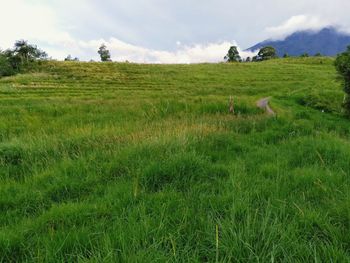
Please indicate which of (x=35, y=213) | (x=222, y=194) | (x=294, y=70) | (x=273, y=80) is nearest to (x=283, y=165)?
(x=222, y=194)

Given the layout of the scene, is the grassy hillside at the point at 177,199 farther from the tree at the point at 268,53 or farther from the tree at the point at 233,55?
the tree at the point at 268,53

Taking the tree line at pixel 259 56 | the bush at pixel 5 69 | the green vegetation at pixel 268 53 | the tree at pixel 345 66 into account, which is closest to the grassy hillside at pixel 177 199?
the tree at pixel 345 66

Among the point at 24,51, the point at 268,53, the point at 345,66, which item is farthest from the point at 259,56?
the point at 345,66

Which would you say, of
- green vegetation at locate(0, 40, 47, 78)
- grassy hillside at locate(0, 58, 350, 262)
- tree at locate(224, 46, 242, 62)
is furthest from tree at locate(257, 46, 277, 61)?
grassy hillside at locate(0, 58, 350, 262)

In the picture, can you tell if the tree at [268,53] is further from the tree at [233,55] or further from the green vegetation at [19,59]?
the green vegetation at [19,59]

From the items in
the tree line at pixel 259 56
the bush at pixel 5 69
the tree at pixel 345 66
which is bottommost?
the tree at pixel 345 66

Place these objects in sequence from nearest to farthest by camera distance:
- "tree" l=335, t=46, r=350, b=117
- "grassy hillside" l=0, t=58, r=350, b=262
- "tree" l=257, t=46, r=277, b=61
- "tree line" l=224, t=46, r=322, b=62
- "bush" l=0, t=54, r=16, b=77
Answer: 1. "grassy hillside" l=0, t=58, r=350, b=262
2. "tree" l=335, t=46, r=350, b=117
3. "bush" l=0, t=54, r=16, b=77
4. "tree line" l=224, t=46, r=322, b=62
5. "tree" l=257, t=46, r=277, b=61

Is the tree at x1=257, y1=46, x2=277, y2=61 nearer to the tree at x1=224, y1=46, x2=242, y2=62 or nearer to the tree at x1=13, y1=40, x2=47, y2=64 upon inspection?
the tree at x1=224, y1=46, x2=242, y2=62

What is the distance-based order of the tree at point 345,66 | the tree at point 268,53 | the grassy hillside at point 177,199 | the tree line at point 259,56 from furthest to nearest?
the tree at point 268,53
the tree line at point 259,56
the tree at point 345,66
the grassy hillside at point 177,199

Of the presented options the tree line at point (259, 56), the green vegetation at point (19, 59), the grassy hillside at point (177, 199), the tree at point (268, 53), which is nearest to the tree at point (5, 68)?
the green vegetation at point (19, 59)

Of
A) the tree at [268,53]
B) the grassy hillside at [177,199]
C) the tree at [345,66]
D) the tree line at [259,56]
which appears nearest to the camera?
the grassy hillside at [177,199]

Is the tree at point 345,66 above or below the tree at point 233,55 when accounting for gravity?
below

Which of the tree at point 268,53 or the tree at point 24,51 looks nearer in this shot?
the tree at point 24,51

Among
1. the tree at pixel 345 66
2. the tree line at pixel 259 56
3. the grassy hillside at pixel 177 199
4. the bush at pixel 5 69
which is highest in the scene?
the tree line at pixel 259 56
